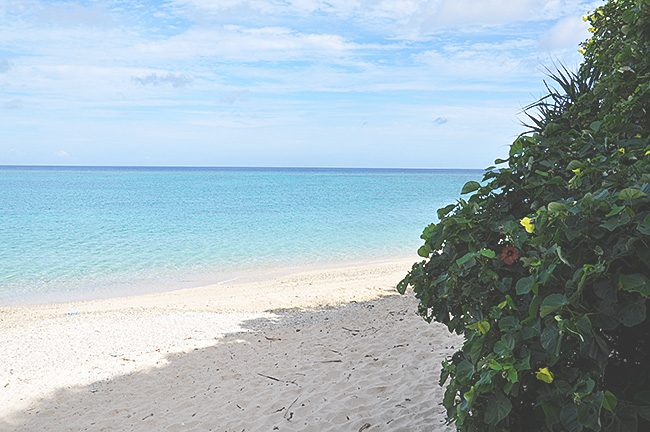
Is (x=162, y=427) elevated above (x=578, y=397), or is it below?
below

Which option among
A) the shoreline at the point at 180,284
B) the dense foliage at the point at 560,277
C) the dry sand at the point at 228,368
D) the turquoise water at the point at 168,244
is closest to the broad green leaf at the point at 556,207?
the dense foliage at the point at 560,277

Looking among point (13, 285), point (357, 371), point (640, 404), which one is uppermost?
point (640, 404)

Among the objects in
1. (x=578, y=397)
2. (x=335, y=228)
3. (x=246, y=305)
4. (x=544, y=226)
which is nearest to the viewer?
(x=578, y=397)

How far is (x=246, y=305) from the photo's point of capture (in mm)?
10578

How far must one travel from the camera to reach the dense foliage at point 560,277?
166cm

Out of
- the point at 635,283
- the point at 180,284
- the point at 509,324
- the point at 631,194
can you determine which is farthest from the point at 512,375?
the point at 180,284

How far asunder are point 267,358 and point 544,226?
5.10 m

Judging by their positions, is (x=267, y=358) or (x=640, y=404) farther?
(x=267, y=358)

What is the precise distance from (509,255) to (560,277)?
0.33 metres

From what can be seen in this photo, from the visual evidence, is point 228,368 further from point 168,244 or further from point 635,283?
point 168,244

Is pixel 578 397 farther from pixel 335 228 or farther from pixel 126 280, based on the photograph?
pixel 335 228

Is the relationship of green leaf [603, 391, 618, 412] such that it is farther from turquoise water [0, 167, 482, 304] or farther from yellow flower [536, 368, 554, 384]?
turquoise water [0, 167, 482, 304]

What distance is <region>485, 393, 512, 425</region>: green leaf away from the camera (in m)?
1.82

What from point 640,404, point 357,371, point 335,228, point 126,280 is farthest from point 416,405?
point 335,228
